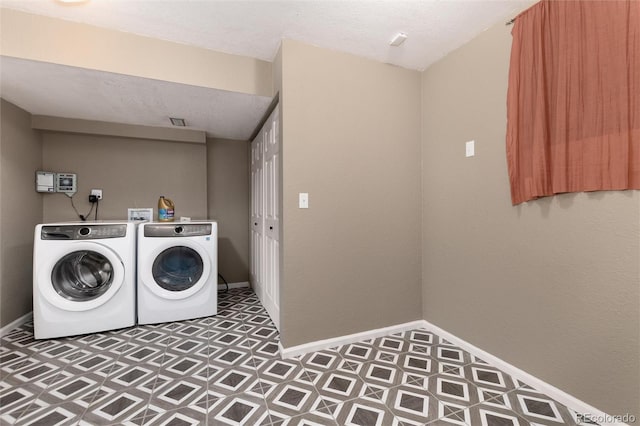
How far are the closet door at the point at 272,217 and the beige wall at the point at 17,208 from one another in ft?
6.70

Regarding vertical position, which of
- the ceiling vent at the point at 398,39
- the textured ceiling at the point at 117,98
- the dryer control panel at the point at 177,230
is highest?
the ceiling vent at the point at 398,39

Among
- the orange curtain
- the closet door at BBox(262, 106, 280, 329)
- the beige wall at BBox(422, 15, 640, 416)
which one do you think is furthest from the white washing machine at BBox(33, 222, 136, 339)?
the orange curtain

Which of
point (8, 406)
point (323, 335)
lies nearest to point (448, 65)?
point (323, 335)

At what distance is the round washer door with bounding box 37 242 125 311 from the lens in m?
2.12

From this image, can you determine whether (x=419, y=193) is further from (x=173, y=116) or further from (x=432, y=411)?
(x=173, y=116)

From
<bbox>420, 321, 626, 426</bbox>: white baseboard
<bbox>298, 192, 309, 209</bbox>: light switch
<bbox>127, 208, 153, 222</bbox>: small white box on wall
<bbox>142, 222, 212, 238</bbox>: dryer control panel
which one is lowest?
<bbox>420, 321, 626, 426</bbox>: white baseboard

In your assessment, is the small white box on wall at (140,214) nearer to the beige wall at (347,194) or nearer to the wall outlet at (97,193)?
the wall outlet at (97,193)

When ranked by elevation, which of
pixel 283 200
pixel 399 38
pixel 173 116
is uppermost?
pixel 399 38

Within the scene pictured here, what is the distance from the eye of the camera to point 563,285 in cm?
142

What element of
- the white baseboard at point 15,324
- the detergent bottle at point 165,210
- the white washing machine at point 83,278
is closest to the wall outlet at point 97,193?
the detergent bottle at point 165,210

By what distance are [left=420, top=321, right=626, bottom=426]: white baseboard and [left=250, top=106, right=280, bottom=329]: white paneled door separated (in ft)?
4.47

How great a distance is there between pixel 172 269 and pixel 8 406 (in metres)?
1.27

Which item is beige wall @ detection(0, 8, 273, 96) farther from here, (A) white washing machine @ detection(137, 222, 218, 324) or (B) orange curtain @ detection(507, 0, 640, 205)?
(B) orange curtain @ detection(507, 0, 640, 205)

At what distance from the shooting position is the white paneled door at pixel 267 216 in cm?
221
